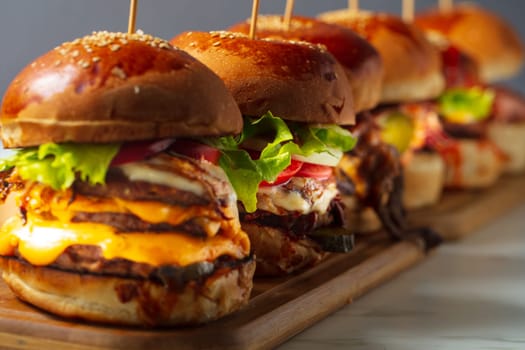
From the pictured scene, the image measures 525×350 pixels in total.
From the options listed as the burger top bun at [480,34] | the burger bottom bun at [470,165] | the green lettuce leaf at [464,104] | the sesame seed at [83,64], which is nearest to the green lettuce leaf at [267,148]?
the sesame seed at [83,64]

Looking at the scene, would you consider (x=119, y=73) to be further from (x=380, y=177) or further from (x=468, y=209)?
(x=468, y=209)

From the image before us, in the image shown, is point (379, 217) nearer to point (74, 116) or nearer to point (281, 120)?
point (281, 120)

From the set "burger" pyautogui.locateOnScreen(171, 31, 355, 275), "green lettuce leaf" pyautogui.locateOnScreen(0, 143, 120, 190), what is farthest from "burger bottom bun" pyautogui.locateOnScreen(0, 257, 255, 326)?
"burger" pyautogui.locateOnScreen(171, 31, 355, 275)

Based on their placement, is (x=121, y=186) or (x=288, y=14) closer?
(x=121, y=186)

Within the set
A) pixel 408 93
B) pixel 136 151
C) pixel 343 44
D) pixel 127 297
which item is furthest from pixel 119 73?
pixel 408 93

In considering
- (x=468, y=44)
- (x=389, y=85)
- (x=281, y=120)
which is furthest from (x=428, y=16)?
(x=281, y=120)

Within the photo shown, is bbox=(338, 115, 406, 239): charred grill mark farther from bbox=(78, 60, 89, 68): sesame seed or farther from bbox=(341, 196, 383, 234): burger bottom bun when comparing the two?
bbox=(78, 60, 89, 68): sesame seed
